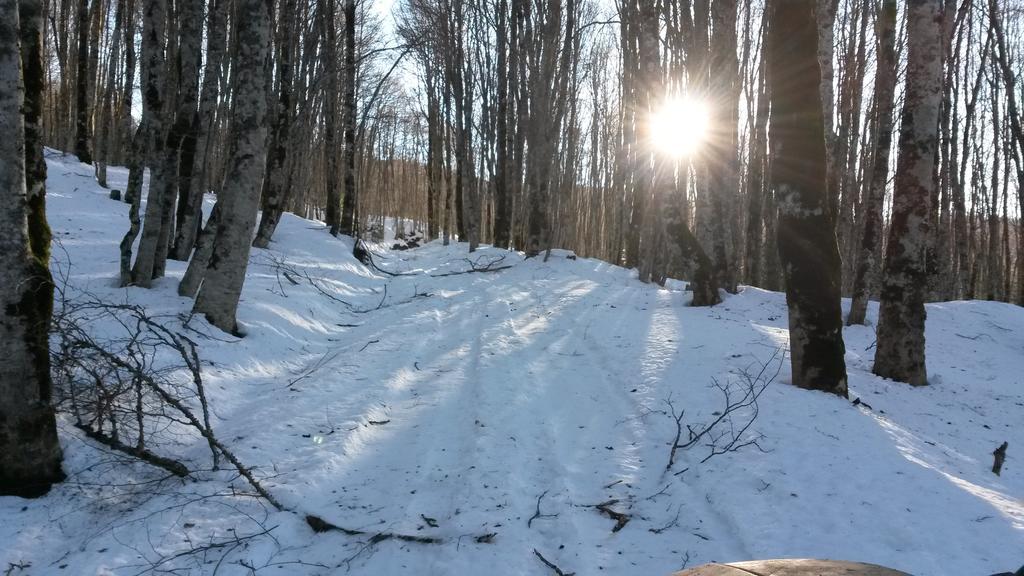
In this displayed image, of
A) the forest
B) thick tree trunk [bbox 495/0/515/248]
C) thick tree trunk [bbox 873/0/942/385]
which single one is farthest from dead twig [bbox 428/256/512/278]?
thick tree trunk [bbox 873/0/942/385]

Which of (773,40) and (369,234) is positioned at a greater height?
(773,40)

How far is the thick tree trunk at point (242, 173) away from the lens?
662cm

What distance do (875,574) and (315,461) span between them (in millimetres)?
3439

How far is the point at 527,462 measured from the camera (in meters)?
4.05

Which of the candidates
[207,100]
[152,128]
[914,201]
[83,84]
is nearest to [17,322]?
[152,128]

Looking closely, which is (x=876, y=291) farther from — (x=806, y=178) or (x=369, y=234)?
(x=369, y=234)

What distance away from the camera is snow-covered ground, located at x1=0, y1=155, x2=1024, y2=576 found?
9.68ft

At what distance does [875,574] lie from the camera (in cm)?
171

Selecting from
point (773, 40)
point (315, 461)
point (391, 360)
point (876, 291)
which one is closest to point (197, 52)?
point (391, 360)

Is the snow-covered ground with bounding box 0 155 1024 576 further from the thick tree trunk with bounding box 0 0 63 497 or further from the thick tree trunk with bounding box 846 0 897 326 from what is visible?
the thick tree trunk with bounding box 846 0 897 326

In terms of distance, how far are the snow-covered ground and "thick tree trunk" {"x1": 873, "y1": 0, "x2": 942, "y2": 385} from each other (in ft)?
1.64

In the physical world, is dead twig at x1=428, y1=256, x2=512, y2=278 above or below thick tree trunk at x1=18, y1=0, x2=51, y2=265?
below

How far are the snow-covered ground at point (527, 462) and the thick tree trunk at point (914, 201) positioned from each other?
0.50 metres

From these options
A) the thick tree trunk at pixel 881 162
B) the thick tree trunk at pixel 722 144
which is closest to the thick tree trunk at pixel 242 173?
the thick tree trunk at pixel 722 144
